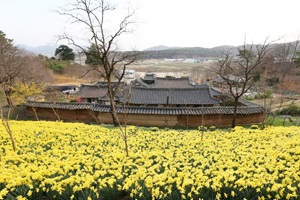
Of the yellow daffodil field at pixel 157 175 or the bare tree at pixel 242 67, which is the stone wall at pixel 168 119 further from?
the yellow daffodil field at pixel 157 175

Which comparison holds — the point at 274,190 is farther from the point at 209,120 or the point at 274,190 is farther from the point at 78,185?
the point at 209,120

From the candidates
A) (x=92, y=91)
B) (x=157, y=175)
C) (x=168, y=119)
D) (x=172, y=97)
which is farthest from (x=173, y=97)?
(x=157, y=175)

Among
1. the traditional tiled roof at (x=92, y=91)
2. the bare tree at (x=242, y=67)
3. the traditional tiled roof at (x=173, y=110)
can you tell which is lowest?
the traditional tiled roof at (x=92, y=91)

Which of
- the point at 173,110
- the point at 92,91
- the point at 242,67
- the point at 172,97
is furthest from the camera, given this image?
the point at 92,91

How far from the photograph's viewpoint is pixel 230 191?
596cm

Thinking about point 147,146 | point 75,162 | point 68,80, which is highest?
point 75,162

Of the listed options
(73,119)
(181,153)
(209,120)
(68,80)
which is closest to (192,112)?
(209,120)

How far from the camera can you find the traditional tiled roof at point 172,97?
114 ft

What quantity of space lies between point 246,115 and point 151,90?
13708 mm

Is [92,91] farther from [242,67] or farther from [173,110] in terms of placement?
[242,67]

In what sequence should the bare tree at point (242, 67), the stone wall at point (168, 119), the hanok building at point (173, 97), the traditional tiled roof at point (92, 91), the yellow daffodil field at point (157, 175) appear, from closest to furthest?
the yellow daffodil field at point (157, 175) → the bare tree at point (242, 67) → the stone wall at point (168, 119) → the hanok building at point (173, 97) → the traditional tiled roof at point (92, 91)

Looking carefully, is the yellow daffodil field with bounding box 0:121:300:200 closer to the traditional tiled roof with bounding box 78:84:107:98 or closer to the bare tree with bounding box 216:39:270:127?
the bare tree with bounding box 216:39:270:127

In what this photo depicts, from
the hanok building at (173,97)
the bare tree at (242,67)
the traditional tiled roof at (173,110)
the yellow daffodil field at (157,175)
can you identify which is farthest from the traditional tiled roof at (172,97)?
the yellow daffodil field at (157,175)

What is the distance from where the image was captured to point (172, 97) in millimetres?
35531
